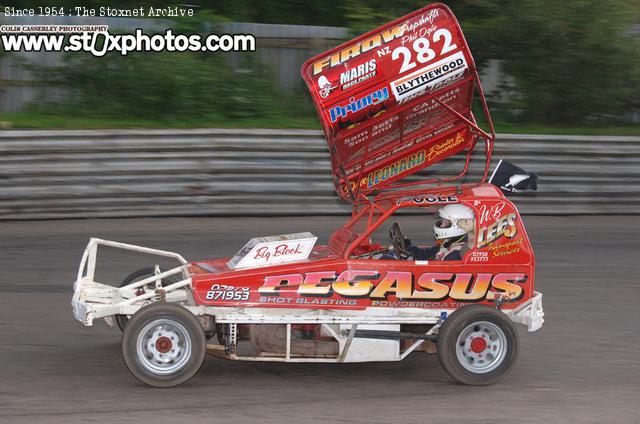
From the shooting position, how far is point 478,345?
22.6ft

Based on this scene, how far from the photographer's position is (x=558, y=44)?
15.4 meters

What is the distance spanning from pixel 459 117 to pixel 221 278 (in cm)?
221

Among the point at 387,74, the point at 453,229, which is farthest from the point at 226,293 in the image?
the point at 387,74

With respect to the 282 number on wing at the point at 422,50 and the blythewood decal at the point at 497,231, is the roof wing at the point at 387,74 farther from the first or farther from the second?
the blythewood decal at the point at 497,231

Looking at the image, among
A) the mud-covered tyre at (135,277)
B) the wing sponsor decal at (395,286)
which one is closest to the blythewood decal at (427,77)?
the wing sponsor decal at (395,286)

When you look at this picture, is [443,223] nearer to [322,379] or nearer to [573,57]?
[322,379]

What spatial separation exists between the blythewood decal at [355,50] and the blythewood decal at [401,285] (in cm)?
151

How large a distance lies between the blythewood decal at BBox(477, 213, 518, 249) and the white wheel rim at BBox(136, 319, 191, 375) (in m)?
2.26

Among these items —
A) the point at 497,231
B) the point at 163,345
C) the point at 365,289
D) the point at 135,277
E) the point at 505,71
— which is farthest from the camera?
the point at 505,71

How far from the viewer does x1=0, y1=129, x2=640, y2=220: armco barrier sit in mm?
12086

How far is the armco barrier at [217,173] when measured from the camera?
12.1 m

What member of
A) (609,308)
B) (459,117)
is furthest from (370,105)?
(609,308)

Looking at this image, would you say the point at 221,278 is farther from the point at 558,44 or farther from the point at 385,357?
the point at 558,44

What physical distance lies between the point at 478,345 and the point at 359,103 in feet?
6.39
